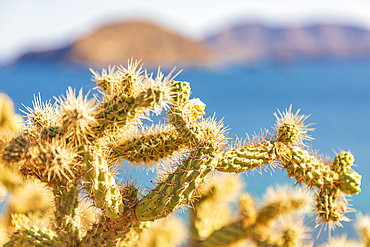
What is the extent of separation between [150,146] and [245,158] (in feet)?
1.77

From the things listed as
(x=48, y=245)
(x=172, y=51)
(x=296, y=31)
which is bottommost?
(x=48, y=245)

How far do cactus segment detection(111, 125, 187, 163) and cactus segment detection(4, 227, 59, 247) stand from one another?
1.95 ft

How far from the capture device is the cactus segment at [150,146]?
1.78 metres

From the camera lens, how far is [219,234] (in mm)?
2850

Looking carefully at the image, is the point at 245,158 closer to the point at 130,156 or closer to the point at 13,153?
the point at 130,156

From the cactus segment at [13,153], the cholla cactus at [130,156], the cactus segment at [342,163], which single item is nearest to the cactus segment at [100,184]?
the cholla cactus at [130,156]

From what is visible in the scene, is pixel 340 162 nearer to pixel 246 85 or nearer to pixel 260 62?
pixel 246 85

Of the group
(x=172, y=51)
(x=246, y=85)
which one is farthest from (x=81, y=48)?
(x=246, y=85)

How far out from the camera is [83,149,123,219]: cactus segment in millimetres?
1406

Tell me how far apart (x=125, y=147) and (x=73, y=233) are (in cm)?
53

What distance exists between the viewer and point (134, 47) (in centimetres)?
5666

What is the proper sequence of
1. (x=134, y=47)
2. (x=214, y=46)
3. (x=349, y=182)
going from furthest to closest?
1. (x=214, y=46)
2. (x=134, y=47)
3. (x=349, y=182)

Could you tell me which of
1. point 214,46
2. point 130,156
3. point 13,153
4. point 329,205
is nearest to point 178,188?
point 130,156

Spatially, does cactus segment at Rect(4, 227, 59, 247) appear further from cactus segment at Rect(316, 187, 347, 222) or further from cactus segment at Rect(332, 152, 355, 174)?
cactus segment at Rect(332, 152, 355, 174)
